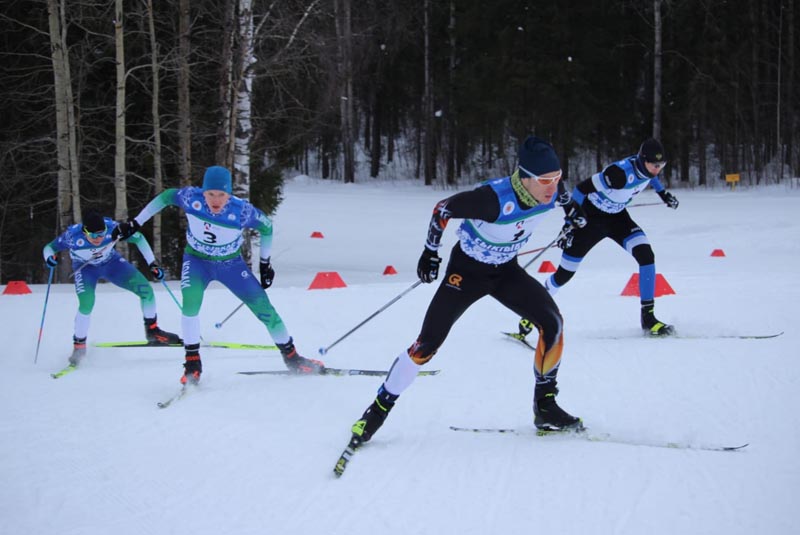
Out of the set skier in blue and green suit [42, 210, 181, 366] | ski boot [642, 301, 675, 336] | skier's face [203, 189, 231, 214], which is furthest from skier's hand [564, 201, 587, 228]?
skier in blue and green suit [42, 210, 181, 366]

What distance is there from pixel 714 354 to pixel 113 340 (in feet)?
20.3

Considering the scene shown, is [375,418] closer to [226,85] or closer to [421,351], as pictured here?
[421,351]

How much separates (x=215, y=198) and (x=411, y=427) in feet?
7.81

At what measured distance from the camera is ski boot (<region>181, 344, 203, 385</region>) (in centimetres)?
563

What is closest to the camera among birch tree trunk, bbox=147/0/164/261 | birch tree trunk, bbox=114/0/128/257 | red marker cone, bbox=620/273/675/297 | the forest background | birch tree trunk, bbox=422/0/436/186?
red marker cone, bbox=620/273/675/297

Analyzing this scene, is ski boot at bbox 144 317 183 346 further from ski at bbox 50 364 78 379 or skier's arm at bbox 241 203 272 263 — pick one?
skier's arm at bbox 241 203 272 263

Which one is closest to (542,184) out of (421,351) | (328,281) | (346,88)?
(421,351)

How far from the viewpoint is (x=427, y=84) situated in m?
29.6

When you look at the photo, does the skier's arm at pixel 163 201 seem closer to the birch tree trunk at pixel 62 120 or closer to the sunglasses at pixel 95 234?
the sunglasses at pixel 95 234

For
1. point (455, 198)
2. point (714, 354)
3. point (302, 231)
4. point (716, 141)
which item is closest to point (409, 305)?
point (714, 354)

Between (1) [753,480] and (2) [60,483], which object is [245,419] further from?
(1) [753,480]

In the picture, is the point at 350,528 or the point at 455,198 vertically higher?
the point at 455,198

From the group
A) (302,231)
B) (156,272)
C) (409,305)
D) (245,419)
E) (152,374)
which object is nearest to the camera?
(245,419)

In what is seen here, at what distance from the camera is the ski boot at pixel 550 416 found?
13.9ft
